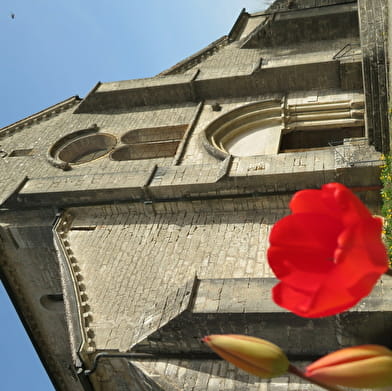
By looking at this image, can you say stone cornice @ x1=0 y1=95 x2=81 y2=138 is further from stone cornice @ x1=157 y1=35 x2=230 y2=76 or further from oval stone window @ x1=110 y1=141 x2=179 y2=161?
stone cornice @ x1=157 y1=35 x2=230 y2=76

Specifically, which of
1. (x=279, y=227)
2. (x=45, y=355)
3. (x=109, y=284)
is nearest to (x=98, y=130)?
(x=109, y=284)

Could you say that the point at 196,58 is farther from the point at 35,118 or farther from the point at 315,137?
the point at 35,118

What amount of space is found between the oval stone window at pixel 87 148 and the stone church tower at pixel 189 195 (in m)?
0.05

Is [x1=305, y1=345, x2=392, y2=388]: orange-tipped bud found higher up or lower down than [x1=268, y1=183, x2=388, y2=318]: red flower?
lower down

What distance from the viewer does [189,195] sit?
388 inches

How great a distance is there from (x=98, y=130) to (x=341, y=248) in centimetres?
1267

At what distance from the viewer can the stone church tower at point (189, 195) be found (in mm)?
7125

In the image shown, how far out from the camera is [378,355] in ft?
5.06

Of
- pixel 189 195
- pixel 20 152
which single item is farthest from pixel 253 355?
pixel 20 152

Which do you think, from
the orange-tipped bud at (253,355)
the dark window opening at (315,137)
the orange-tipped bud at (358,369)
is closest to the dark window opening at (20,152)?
the dark window opening at (315,137)

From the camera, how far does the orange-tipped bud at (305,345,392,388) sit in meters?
1.51

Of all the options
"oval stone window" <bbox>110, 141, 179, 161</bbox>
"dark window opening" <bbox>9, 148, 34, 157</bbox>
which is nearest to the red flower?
"oval stone window" <bbox>110, 141, 179, 161</bbox>

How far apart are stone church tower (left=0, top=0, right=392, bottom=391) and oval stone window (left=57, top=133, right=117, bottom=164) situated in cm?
5

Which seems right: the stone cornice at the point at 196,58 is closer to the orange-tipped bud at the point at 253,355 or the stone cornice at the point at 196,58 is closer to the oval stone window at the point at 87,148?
the oval stone window at the point at 87,148
